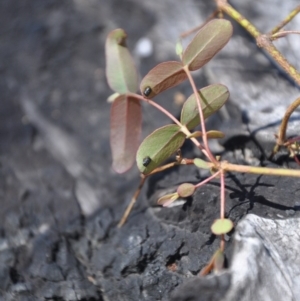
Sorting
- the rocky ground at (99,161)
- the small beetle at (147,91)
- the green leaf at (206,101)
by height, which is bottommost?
the rocky ground at (99,161)

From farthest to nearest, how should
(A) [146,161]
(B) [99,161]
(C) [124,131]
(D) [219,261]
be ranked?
1. (B) [99,161]
2. (C) [124,131]
3. (A) [146,161]
4. (D) [219,261]

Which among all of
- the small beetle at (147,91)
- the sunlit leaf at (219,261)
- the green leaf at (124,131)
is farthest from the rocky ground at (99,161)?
the small beetle at (147,91)

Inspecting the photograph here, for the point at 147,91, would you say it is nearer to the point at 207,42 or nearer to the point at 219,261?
the point at 207,42

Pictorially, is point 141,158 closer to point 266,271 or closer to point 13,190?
point 266,271

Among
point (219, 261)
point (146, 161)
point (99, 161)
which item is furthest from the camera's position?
point (99, 161)

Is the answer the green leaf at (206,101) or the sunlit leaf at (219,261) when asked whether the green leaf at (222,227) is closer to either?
the sunlit leaf at (219,261)

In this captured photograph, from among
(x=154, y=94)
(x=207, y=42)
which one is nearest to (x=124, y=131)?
(x=154, y=94)
